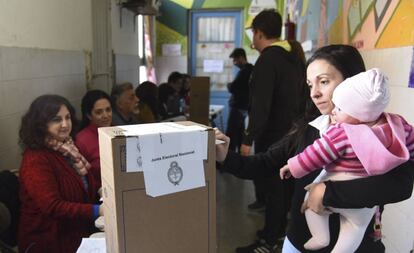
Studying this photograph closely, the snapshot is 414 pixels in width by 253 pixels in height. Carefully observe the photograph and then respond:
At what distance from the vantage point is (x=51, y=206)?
1554 mm

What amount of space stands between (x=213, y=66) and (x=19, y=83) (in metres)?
4.26

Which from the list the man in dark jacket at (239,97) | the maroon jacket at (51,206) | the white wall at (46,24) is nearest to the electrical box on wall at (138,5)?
the white wall at (46,24)

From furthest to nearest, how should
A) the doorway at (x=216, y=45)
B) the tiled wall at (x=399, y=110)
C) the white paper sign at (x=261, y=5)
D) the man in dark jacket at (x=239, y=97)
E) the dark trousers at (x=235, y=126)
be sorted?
the doorway at (x=216, y=45), the white paper sign at (x=261, y=5), the dark trousers at (x=235, y=126), the man in dark jacket at (x=239, y=97), the tiled wall at (x=399, y=110)

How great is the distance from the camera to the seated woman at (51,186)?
1.57 m

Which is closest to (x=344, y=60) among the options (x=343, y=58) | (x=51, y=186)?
(x=343, y=58)

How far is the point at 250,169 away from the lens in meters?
1.22

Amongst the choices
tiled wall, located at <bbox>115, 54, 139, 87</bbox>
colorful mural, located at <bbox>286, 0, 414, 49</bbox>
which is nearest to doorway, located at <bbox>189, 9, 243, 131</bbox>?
tiled wall, located at <bbox>115, 54, 139, 87</bbox>

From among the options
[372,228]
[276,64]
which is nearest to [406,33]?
[372,228]

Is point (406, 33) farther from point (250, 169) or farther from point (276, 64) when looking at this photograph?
point (276, 64)

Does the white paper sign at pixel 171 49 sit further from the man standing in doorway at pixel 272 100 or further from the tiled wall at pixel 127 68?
the man standing in doorway at pixel 272 100

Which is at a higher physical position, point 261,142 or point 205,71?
point 205,71

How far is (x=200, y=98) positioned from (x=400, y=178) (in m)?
3.44

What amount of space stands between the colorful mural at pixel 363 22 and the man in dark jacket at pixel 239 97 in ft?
3.38

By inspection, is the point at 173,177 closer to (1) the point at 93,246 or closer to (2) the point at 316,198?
(2) the point at 316,198
